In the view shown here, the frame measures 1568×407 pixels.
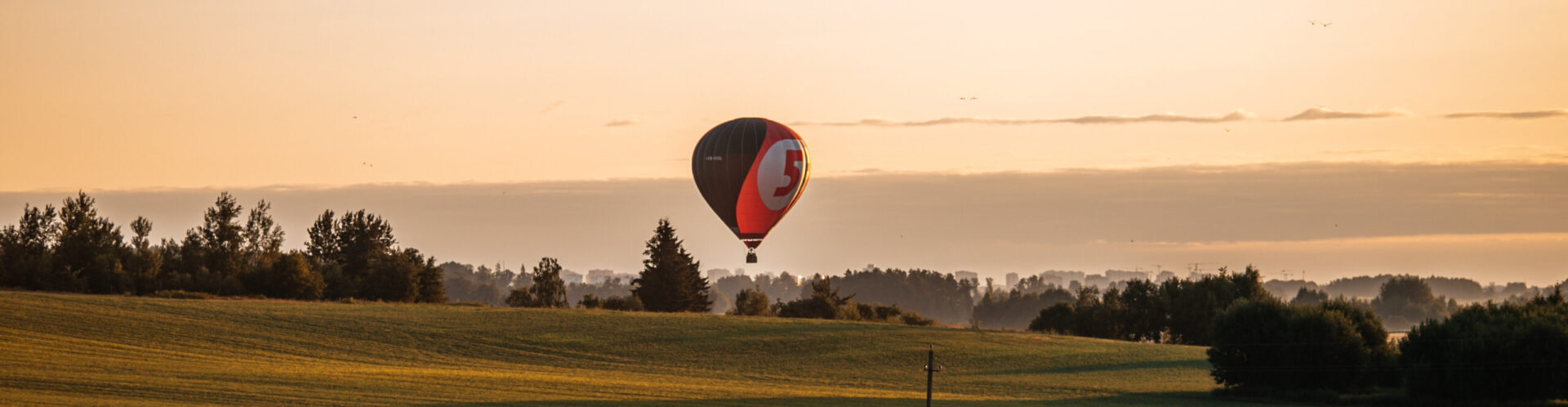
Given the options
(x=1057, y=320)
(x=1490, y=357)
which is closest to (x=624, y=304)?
(x=1057, y=320)

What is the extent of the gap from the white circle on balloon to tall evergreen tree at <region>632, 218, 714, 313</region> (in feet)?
101

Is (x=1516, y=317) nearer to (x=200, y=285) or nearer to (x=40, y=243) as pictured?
(x=200, y=285)

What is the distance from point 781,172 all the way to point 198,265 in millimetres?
43886

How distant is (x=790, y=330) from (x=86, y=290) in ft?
127

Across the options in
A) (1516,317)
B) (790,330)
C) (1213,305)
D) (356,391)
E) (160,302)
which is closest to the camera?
(356,391)

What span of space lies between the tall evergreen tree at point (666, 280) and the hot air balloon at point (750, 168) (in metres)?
29.8

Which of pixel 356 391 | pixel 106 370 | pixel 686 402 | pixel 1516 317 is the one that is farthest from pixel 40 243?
pixel 1516 317

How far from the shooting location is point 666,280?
91125 millimetres

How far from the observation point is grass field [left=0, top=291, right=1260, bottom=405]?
41688 mm

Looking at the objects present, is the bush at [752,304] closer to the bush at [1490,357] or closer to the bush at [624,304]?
the bush at [624,304]

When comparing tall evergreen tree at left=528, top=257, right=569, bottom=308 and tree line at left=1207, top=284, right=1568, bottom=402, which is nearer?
tree line at left=1207, top=284, right=1568, bottom=402

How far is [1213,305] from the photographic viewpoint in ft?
281

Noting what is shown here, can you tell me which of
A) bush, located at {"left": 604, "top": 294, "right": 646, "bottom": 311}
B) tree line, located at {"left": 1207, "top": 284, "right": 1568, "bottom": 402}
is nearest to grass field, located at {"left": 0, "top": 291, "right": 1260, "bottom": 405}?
tree line, located at {"left": 1207, "top": 284, "right": 1568, "bottom": 402}

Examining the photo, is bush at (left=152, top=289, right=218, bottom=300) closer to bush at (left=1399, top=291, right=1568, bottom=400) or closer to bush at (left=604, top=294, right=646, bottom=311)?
bush at (left=604, top=294, right=646, bottom=311)
